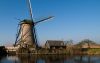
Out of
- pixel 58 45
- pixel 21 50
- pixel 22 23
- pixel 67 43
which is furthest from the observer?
pixel 67 43

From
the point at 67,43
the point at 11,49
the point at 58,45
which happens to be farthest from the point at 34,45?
the point at 67,43

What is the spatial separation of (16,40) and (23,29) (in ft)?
10.3

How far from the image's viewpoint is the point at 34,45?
197 ft

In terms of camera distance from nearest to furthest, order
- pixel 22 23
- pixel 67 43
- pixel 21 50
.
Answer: pixel 21 50
pixel 22 23
pixel 67 43

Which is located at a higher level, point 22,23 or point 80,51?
point 22,23

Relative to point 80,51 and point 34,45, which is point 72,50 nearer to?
point 80,51

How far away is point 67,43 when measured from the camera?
2862 inches

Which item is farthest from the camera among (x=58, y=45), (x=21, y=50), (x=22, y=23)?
(x=58, y=45)

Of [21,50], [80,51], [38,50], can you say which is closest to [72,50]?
[80,51]

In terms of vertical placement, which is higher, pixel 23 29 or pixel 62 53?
pixel 23 29

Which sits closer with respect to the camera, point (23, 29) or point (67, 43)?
point (23, 29)

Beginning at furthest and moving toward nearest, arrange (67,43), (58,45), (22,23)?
1. (67,43)
2. (58,45)
3. (22,23)

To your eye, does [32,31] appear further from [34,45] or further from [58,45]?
[58,45]

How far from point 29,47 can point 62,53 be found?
25.8ft
